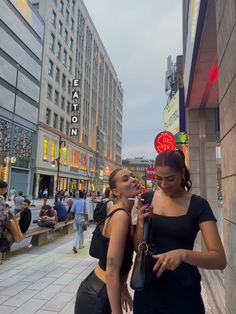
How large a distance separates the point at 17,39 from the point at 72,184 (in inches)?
1041

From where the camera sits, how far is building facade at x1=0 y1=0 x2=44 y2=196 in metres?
35.1

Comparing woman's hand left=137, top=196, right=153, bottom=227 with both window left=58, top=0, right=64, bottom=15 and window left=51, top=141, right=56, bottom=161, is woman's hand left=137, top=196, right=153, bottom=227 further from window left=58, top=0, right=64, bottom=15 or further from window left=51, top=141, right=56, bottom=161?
window left=58, top=0, right=64, bottom=15

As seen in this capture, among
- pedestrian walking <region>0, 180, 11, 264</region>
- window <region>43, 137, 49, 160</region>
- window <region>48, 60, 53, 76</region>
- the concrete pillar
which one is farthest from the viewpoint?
window <region>48, 60, 53, 76</region>

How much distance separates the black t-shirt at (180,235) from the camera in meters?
1.80

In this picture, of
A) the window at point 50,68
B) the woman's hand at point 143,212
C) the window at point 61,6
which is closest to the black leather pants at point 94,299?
the woman's hand at point 143,212

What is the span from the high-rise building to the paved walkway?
81.5 feet

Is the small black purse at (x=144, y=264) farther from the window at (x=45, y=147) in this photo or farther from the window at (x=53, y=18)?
the window at (x=53, y=18)

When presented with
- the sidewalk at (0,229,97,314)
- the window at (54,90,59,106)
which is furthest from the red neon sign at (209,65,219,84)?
the window at (54,90,59,106)

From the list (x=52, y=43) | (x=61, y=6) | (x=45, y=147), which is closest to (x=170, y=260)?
(x=45, y=147)

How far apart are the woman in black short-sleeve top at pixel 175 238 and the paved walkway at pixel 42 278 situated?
138 inches

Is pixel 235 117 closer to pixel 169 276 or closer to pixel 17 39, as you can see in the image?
pixel 169 276

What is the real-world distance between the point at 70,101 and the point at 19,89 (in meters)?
15.8

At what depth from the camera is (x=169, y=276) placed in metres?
1.81

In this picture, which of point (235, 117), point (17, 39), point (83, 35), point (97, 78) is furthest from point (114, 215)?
point (97, 78)
